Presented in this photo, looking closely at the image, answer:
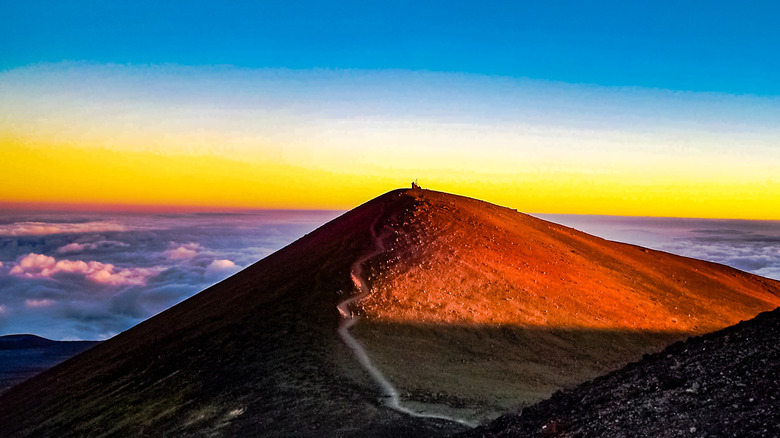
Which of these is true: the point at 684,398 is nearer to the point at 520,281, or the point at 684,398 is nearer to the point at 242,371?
the point at 242,371

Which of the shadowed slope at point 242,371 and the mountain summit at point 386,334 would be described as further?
the mountain summit at point 386,334

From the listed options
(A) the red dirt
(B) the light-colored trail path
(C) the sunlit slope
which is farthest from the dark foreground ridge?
(A) the red dirt

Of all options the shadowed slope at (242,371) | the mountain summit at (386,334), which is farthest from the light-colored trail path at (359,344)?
the shadowed slope at (242,371)

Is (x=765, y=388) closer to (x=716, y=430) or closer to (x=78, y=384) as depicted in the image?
(x=716, y=430)

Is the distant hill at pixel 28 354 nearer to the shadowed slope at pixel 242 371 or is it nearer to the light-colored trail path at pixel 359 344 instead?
the shadowed slope at pixel 242 371

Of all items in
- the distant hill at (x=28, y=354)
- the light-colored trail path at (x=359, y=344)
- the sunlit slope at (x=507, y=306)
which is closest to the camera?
the light-colored trail path at (x=359, y=344)

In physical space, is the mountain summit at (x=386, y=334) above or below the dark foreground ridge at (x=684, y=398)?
below

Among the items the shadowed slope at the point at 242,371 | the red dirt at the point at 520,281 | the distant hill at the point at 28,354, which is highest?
the red dirt at the point at 520,281

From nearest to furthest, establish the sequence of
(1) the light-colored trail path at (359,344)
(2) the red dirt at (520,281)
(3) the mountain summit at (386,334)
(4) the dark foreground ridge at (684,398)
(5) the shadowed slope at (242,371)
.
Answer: (4) the dark foreground ridge at (684,398) → (1) the light-colored trail path at (359,344) → (5) the shadowed slope at (242,371) → (3) the mountain summit at (386,334) → (2) the red dirt at (520,281)
